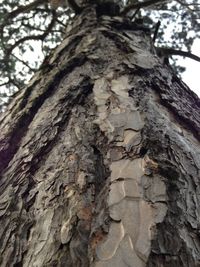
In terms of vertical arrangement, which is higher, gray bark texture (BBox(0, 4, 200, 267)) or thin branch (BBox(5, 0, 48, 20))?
thin branch (BBox(5, 0, 48, 20))

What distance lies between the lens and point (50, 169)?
3.29ft

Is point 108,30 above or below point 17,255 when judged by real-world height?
above

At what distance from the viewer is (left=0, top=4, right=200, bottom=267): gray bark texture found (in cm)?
74

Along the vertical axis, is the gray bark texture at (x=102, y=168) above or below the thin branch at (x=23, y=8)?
below

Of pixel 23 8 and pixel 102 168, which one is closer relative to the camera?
pixel 102 168

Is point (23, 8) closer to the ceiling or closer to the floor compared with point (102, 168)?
closer to the ceiling

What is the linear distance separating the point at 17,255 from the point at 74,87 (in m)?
0.68

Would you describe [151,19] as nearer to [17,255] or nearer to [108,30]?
[108,30]

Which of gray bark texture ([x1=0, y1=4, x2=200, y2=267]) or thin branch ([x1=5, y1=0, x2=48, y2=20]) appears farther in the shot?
thin branch ([x1=5, y1=0, x2=48, y2=20])

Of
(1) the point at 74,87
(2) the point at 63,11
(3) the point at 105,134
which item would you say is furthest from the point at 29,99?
(2) the point at 63,11

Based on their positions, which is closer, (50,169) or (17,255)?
(17,255)

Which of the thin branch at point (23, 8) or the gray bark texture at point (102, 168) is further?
the thin branch at point (23, 8)

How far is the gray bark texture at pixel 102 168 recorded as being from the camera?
74 centimetres

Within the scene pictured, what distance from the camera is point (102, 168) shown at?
94 centimetres
